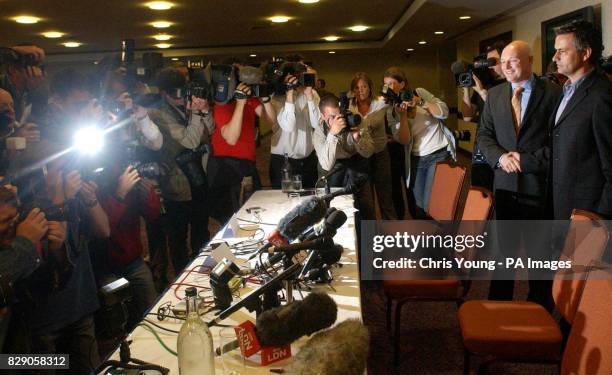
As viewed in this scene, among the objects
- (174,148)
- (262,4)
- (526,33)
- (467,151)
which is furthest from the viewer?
(467,151)

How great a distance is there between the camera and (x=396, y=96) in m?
3.59

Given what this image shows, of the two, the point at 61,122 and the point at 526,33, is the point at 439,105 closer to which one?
the point at 61,122

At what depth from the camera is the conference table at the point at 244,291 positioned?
1262 millimetres

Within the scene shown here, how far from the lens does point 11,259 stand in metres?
1.48

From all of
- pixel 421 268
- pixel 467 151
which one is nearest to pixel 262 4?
pixel 421 268

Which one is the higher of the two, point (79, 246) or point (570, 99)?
point (570, 99)

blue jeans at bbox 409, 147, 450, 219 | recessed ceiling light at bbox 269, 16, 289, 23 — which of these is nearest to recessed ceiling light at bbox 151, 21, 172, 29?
recessed ceiling light at bbox 269, 16, 289, 23

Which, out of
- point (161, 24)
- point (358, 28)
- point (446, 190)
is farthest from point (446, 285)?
point (358, 28)

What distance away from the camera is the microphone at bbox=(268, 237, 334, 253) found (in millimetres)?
1381

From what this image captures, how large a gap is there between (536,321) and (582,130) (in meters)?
1.00

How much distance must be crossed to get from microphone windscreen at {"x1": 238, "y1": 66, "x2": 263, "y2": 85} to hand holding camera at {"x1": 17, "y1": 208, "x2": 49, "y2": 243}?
6.00 feet

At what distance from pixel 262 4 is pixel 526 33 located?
3.02 meters

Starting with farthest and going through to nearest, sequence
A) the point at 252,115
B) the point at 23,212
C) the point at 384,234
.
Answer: the point at 252,115
the point at 384,234
the point at 23,212

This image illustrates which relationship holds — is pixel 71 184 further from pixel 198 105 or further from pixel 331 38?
pixel 331 38
